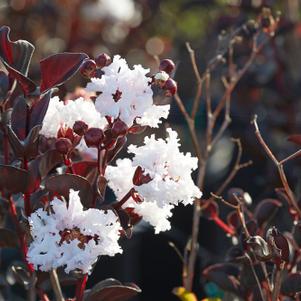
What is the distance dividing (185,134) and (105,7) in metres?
1.09

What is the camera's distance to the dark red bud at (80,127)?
0.95 metres

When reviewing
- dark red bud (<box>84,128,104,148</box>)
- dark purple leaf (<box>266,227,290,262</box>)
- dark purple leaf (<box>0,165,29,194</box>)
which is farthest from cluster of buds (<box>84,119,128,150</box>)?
dark purple leaf (<box>266,227,290,262</box>)

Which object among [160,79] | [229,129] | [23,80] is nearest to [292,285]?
[160,79]

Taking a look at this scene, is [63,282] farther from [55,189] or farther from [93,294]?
[55,189]

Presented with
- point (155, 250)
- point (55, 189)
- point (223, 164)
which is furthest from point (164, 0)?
point (55, 189)

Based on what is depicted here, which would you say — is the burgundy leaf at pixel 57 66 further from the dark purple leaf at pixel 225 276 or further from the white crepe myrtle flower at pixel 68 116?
the dark purple leaf at pixel 225 276

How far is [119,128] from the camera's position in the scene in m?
0.91

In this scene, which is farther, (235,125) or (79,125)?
(235,125)

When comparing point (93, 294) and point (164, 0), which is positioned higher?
point (93, 294)

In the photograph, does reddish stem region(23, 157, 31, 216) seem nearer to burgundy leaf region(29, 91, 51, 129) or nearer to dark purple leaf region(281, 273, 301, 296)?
burgundy leaf region(29, 91, 51, 129)

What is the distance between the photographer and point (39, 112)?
96 cm

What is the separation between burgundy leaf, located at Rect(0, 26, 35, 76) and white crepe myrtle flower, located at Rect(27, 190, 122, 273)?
18cm

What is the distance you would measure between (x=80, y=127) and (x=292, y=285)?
0.37 metres

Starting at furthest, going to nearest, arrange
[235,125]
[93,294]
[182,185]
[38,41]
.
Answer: [38,41], [235,125], [93,294], [182,185]
